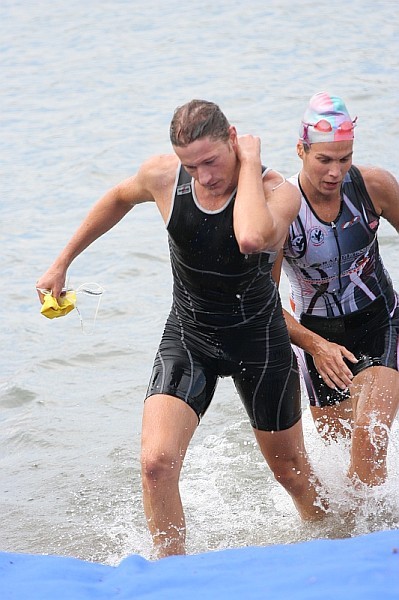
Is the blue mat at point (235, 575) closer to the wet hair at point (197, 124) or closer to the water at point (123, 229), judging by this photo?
the wet hair at point (197, 124)

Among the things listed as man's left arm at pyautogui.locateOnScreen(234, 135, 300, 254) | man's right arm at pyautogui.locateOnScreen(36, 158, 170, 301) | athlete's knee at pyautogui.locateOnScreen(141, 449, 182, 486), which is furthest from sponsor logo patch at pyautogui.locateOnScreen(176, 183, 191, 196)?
athlete's knee at pyautogui.locateOnScreen(141, 449, 182, 486)

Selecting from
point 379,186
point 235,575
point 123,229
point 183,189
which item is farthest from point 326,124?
point 123,229

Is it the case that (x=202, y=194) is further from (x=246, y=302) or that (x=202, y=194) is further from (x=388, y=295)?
(x=388, y=295)

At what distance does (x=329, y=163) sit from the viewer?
201 inches

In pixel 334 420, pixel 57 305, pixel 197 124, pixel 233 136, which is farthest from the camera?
pixel 334 420

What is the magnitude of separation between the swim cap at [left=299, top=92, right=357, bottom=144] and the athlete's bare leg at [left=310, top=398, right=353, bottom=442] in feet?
5.06

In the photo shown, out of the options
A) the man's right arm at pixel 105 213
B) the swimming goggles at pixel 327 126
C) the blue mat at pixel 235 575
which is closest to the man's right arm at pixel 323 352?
the swimming goggles at pixel 327 126

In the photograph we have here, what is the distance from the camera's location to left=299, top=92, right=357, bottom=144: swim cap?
16.8ft

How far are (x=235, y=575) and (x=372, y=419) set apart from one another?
7.54ft

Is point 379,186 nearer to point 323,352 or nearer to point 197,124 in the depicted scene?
point 323,352

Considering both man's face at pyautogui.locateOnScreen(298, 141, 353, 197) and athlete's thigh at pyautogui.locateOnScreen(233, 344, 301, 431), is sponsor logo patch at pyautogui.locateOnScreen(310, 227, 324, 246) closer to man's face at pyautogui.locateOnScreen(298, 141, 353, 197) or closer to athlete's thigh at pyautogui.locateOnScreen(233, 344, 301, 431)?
man's face at pyautogui.locateOnScreen(298, 141, 353, 197)

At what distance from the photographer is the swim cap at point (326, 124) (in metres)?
5.11

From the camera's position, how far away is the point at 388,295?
5.59 m

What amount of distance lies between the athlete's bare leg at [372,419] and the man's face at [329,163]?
3.27 feet
